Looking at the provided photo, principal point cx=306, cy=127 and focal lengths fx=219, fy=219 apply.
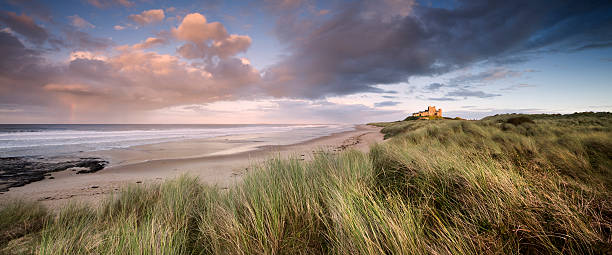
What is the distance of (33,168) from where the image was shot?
353 inches

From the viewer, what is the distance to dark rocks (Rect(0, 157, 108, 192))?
23.4ft

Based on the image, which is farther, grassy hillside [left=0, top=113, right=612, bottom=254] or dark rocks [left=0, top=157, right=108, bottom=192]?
dark rocks [left=0, top=157, right=108, bottom=192]

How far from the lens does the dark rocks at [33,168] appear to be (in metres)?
7.13

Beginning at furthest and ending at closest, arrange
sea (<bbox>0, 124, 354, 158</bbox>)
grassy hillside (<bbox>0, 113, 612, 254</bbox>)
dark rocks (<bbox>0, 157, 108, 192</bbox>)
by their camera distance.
A: sea (<bbox>0, 124, 354, 158</bbox>)
dark rocks (<bbox>0, 157, 108, 192</bbox>)
grassy hillside (<bbox>0, 113, 612, 254</bbox>)

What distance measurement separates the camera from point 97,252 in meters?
2.07

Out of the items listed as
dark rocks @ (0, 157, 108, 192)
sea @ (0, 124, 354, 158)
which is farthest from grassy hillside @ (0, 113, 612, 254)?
sea @ (0, 124, 354, 158)

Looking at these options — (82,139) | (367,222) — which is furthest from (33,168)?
(82,139)

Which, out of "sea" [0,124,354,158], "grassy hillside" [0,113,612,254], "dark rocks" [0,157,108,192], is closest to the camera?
"grassy hillside" [0,113,612,254]

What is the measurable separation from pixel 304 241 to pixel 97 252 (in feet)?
6.43

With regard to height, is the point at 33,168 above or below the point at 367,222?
below

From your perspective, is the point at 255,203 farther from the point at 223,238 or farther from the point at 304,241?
the point at 304,241

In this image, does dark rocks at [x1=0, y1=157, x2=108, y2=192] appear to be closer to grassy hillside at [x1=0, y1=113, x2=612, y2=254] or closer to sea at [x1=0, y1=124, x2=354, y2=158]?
sea at [x1=0, y1=124, x2=354, y2=158]

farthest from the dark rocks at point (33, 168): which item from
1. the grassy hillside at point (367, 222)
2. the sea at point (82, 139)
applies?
the grassy hillside at point (367, 222)

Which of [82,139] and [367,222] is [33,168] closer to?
[367,222]
